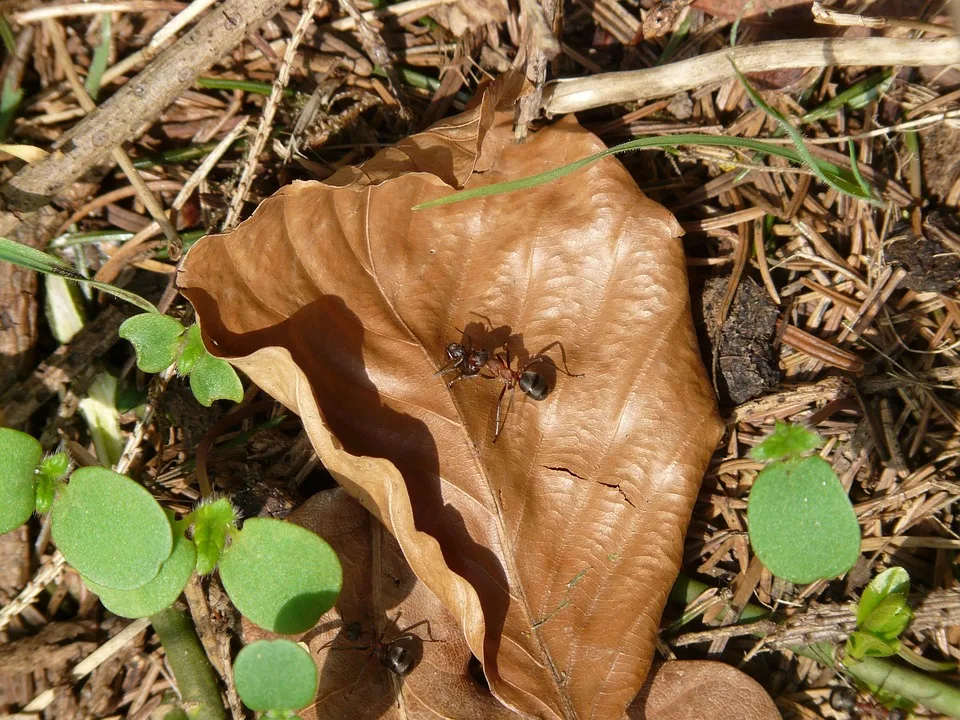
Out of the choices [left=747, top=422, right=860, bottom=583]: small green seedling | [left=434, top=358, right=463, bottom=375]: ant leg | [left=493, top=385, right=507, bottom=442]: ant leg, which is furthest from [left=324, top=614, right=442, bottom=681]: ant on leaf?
[left=747, top=422, right=860, bottom=583]: small green seedling

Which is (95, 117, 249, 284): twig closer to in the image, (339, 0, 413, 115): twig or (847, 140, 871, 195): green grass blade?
(339, 0, 413, 115): twig

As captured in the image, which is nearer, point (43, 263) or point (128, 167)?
point (43, 263)

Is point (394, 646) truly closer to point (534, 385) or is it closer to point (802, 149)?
point (534, 385)

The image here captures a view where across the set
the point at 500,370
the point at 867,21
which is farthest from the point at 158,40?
the point at 867,21

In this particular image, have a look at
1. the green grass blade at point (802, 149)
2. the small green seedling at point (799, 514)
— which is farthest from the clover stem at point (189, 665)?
the green grass blade at point (802, 149)

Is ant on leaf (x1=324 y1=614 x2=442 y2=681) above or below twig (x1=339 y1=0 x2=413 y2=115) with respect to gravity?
below

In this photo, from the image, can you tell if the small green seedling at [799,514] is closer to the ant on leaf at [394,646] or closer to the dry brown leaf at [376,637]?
the dry brown leaf at [376,637]

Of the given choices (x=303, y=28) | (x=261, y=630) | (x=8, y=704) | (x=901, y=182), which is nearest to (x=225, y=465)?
(x=261, y=630)
